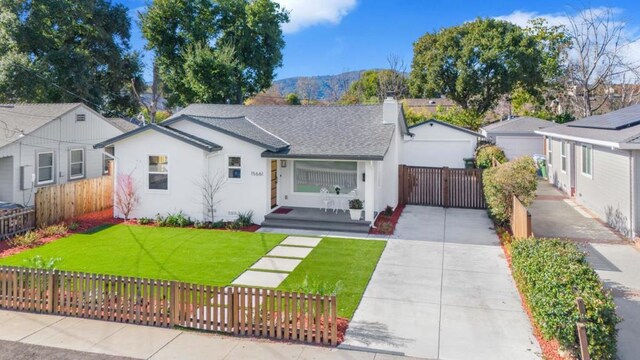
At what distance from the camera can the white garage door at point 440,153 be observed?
2930cm

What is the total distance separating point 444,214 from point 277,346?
12306 mm

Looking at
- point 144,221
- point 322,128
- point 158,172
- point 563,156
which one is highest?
point 322,128

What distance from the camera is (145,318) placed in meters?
7.88

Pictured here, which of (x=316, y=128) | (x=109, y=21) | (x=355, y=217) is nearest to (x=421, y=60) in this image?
(x=109, y=21)

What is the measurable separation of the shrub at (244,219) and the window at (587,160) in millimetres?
13231

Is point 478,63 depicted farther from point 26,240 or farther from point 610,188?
point 26,240

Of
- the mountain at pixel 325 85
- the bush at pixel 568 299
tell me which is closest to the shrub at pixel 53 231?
the bush at pixel 568 299

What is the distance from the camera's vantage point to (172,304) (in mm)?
7738

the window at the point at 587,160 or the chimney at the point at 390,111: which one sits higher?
the chimney at the point at 390,111

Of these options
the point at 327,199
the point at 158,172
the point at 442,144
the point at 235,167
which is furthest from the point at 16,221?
the point at 442,144

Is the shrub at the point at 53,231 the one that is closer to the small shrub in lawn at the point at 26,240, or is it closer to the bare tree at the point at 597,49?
the small shrub in lawn at the point at 26,240

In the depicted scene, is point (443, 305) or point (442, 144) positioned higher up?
point (442, 144)

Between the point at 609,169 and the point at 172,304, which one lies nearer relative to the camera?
the point at 172,304

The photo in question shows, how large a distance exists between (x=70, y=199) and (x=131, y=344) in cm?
1169
